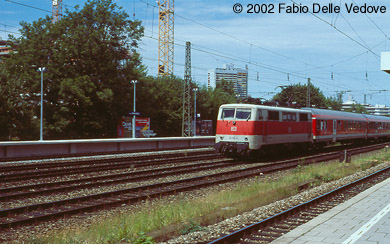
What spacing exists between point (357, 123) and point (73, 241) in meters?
37.0

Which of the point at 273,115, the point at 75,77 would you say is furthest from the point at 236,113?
the point at 75,77

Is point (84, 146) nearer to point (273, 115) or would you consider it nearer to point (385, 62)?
point (273, 115)

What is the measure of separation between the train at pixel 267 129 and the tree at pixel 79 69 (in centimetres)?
1979

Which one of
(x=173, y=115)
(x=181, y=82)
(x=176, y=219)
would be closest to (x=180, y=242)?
(x=176, y=219)

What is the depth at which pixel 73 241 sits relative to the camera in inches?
267

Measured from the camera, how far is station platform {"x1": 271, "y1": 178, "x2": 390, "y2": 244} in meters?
6.65

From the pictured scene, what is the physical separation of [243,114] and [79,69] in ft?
81.6

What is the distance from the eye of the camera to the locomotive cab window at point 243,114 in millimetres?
21312

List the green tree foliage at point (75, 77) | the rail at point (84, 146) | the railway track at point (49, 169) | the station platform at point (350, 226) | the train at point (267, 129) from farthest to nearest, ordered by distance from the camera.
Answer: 1. the green tree foliage at point (75, 77)
2. the rail at point (84, 146)
3. the train at point (267, 129)
4. the railway track at point (49, 169)
5. the station platform at point (350, 226)

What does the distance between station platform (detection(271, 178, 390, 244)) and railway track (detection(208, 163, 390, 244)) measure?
414 mm

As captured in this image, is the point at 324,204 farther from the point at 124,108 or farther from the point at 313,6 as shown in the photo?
the point at 124,108

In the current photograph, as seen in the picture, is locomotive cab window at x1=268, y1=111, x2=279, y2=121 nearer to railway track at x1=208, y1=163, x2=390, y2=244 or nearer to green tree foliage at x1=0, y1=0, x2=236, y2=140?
railway track at x1=208, y1=163, x2=390, y2=244

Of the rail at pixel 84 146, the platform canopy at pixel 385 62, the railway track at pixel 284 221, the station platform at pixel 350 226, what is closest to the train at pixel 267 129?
the platform canopy at pixel 385 62

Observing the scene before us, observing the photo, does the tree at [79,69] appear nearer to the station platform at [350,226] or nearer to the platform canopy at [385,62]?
the platform canopy at [385,62]
